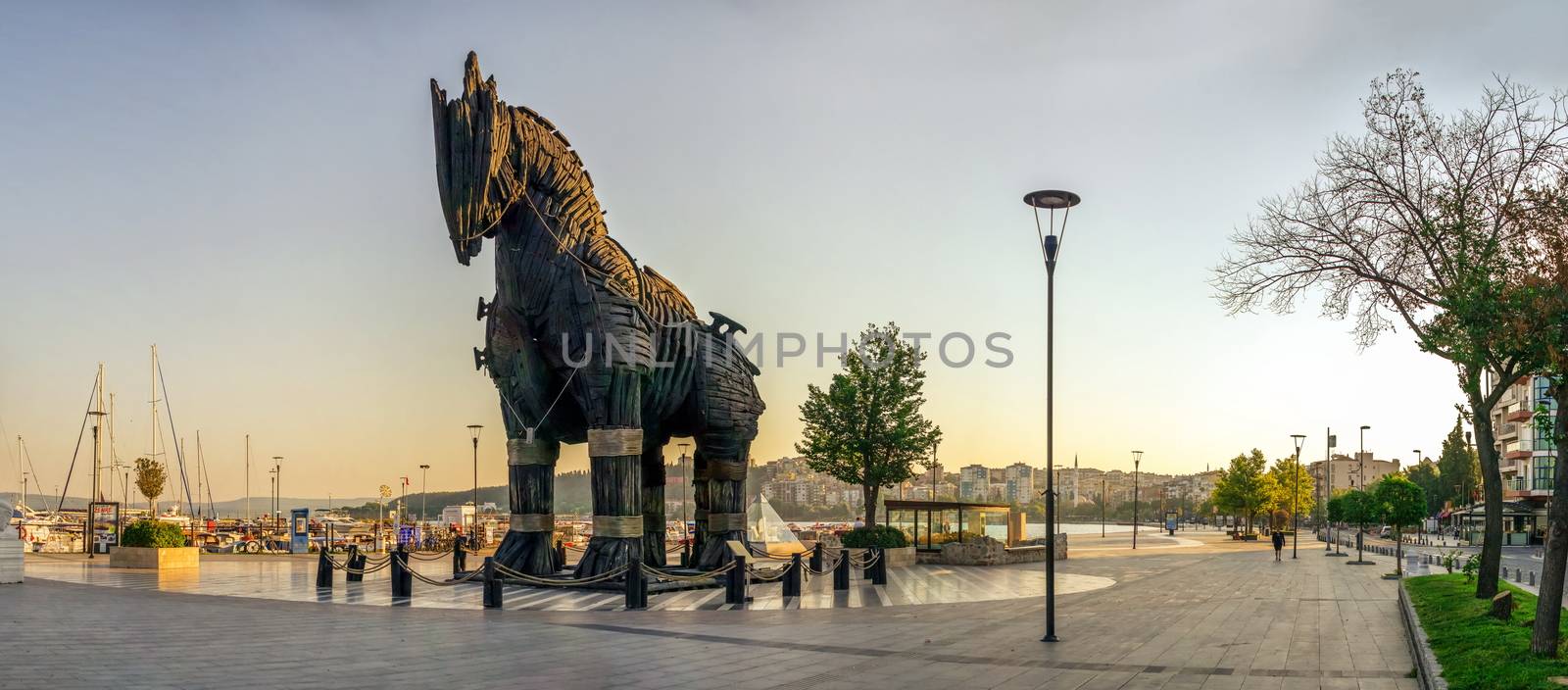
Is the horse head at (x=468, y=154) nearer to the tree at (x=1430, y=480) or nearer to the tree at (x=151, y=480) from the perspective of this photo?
the tree at (x=151, y=480)

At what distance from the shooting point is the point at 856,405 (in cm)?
4131

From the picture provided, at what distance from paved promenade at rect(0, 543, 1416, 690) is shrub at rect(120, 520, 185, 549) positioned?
8.14 metres

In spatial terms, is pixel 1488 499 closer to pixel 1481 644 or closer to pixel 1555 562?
pixel 1481 644

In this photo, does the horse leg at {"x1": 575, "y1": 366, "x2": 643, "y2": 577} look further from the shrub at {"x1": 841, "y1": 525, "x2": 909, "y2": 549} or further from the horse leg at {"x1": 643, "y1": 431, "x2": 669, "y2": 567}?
the shrub at {"x1": 841, "y1": 525, "x2": 909, "y2": 549}

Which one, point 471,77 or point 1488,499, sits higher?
point 471,77

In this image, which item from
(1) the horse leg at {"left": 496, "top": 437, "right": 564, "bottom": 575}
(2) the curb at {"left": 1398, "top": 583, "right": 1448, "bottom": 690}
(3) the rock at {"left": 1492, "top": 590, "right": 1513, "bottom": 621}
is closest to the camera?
(2) the curb at {"left": 1398, "top": 583, "right": 1448, "bottom": 690}

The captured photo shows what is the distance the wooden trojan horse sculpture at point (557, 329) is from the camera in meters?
21.5

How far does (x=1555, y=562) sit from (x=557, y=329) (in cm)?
1725

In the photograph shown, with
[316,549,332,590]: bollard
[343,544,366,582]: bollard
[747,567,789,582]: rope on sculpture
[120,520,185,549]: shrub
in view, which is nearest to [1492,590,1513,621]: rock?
[747,567,789,582]: rope on sculpture

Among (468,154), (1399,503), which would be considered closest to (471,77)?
(468,154)

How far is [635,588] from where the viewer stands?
20.8 meters

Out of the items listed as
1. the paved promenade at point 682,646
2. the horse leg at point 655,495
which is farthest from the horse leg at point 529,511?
the paved promenade at point 682,646

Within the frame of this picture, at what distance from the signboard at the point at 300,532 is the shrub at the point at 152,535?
1535 centimetres

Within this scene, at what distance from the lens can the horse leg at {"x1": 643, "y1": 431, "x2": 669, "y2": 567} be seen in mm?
27312
